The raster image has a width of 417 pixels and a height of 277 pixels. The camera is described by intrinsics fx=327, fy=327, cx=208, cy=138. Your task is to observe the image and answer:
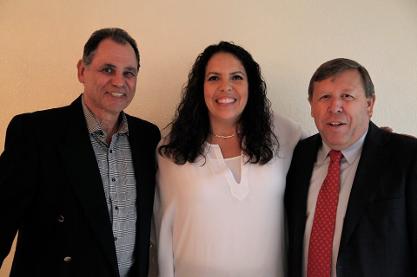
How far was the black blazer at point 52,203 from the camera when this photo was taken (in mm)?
1280

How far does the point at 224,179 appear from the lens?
1607 mm

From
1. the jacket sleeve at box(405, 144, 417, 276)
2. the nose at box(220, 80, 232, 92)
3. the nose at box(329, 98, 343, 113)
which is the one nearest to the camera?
the jacket sleeve at box(405, 144, 417, 276)

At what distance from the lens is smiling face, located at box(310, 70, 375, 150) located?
4.54ft

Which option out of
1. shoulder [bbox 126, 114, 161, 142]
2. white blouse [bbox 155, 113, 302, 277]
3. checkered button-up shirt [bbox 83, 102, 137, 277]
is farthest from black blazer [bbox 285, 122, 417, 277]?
shoulder [bbox 126, 114, 161, 142]

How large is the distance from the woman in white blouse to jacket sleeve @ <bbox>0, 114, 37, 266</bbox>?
0.63 metres

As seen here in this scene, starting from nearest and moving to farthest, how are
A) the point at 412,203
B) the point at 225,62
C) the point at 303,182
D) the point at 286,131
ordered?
the point at 412,203 < the point at 303,182 < the point at 225,62 < the point at 286,131

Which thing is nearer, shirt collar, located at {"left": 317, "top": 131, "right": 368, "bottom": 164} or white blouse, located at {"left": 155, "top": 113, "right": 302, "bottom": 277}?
shirt collar, located at {"left": 317, "top": 131, "right": 368, "bottom": 164}

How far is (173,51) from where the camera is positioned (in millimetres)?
2061

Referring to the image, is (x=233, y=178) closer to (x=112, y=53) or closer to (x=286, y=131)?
(x=286, y=131)

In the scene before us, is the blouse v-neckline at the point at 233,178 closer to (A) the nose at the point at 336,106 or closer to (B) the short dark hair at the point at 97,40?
(A) the nose at the point at 336,106

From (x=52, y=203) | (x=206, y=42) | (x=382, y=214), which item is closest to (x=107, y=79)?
(x=52, y=203)

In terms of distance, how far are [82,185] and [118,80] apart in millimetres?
481

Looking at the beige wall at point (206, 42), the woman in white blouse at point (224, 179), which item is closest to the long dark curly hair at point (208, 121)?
the woman in white blouse at point (224, 179)

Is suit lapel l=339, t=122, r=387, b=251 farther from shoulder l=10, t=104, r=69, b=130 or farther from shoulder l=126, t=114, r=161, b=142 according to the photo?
shoulder l=10, t=104, r=69, b=130
